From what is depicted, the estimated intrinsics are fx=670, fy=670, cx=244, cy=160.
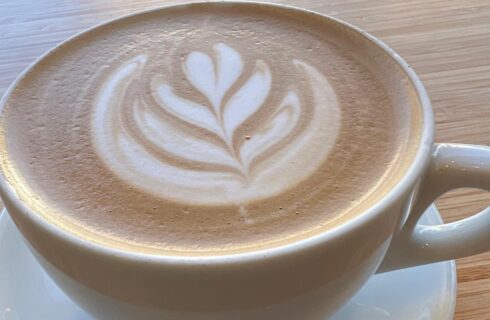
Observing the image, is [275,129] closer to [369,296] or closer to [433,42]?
[369,296]

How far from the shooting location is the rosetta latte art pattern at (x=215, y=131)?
621 mm

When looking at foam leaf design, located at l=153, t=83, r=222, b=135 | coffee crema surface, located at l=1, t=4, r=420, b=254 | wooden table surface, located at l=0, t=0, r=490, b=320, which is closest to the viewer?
coffee crema surface, located at l=1, t=4, r=420, b=254

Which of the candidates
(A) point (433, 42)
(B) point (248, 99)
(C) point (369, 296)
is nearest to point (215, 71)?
(B) point (248, 99)

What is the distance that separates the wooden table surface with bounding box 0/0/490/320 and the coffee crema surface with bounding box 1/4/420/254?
230 millimetres

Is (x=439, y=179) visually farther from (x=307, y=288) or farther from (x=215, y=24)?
(x=215, y=24)

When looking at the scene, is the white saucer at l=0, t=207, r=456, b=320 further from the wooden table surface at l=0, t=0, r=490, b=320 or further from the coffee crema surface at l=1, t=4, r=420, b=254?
the coffee crema surface at l=1, t=4, r=420, b=254

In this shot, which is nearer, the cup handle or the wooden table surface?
the cup handle

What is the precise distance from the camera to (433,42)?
44.7 inches

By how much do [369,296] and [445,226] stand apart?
0.11 metres

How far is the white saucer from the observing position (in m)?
0.71

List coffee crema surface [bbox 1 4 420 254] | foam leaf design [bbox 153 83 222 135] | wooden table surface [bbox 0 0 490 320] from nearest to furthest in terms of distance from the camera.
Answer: coffee crema surface [bbox 1 4 420 254]
foam leaf design [bbox 153 83 222 135]
wooden table surface [bbox 0 0 490 320]

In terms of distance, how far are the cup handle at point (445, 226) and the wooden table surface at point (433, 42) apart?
0.30 feet

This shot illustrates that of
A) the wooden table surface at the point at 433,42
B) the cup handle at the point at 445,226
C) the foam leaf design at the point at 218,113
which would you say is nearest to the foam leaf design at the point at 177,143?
the foam leaf design at the point at 218,113

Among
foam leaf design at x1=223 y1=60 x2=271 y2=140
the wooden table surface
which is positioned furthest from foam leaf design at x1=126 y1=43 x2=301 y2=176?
the wooden table surface
